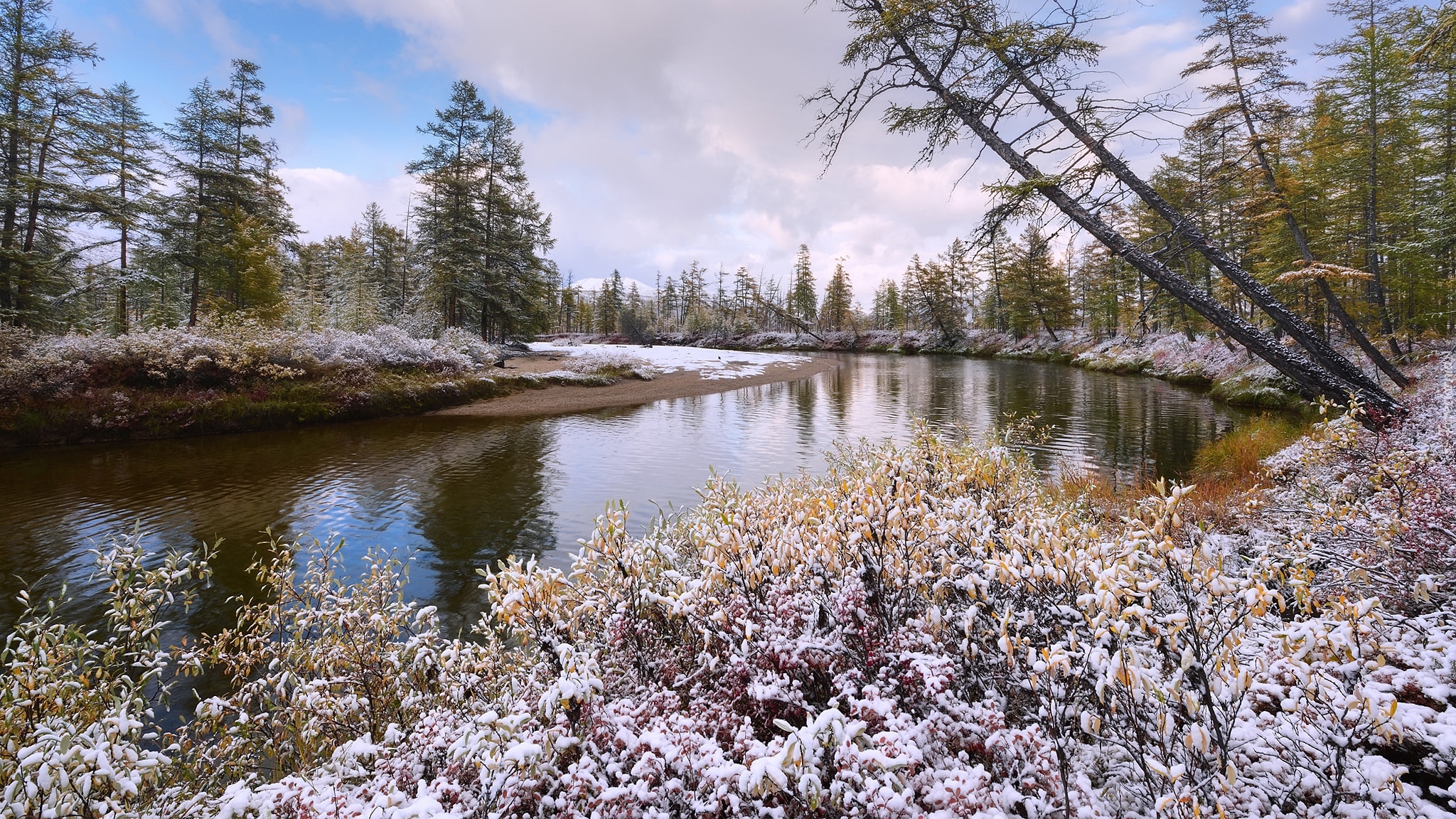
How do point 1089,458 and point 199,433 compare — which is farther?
point 199,433

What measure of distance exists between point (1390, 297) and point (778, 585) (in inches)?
1375

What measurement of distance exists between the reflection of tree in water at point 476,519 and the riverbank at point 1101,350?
74.8 ft

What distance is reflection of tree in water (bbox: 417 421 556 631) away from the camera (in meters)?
7.09

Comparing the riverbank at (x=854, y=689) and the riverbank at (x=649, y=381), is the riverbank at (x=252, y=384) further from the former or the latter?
the riverbank at (x=854, y=689)

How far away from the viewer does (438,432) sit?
56.1 feet

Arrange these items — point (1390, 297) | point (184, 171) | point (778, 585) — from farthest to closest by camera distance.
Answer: point (184, 171) < point (1390, 297) < point (778, 585)

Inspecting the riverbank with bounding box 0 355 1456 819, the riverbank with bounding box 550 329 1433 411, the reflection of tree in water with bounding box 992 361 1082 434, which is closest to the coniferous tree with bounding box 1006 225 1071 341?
the riverbank with bounding box 550 329 1433 411

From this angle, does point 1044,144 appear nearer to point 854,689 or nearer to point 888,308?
point 854,689

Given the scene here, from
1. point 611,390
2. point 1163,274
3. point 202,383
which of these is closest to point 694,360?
point 611,390

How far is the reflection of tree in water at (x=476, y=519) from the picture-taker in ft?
23.2

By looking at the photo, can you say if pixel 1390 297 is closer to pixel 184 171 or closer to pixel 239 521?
pixel 239 521

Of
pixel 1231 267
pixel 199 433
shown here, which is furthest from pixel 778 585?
pixel 199 433

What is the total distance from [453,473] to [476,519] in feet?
11.8

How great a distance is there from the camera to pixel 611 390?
88.9ft
